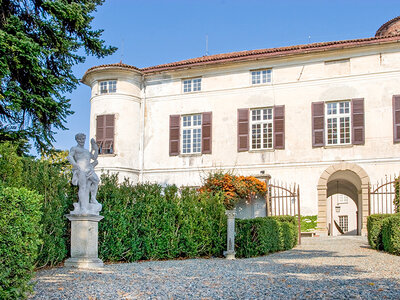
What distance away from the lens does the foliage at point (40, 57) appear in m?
9.32

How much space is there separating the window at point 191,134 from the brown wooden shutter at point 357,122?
6.76 metres

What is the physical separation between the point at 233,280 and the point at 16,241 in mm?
3384

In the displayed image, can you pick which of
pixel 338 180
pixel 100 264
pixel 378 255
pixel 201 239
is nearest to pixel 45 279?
pixel 100 264

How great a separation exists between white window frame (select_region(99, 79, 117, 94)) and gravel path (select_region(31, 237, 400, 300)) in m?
14.4

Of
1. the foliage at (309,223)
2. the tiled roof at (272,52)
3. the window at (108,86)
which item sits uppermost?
the tiled roof at (272,52)

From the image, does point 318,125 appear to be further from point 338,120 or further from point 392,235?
point 392,235

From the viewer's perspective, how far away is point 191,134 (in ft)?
74.5

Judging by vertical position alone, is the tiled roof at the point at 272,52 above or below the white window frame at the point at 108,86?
above

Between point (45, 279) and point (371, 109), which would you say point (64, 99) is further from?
point (371, 109)

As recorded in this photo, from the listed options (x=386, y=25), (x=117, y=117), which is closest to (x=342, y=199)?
(x=386, y=25)

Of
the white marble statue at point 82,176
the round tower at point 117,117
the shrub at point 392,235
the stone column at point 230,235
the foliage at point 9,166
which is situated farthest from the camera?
the round tower at point 117,117

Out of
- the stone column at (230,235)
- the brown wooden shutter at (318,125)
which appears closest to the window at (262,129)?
the brown wooden shutter at (318,125)

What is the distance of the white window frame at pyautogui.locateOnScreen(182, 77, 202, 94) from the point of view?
23.1 meters

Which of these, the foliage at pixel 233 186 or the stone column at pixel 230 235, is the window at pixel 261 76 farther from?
the stone column at pixel 230 235
